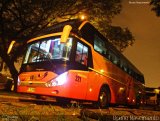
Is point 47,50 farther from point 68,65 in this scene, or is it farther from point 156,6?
point 156,6

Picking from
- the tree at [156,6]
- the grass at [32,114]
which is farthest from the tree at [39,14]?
Result: the grass at [32,114]

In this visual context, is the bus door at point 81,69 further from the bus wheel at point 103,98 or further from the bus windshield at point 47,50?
the bus wheel at point 103,98

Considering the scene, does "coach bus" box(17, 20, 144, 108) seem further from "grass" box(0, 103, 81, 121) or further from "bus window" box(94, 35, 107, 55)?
"grass" box(0, 103, 81, 121)

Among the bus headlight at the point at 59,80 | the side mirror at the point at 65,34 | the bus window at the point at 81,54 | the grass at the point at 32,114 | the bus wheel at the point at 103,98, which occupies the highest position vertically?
the side mirror at the point at 65,34

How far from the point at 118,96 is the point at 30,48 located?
618 centimetres

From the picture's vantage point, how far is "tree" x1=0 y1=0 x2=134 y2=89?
69.2ft

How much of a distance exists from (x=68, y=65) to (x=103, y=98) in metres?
3.59

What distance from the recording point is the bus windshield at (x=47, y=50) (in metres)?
10.8

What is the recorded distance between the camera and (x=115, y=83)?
15.3m

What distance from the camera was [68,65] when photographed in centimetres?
1059

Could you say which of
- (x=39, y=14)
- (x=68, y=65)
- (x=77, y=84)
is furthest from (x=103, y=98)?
(x=39, y=14)

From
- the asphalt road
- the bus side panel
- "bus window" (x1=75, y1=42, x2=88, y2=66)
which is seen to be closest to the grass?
the asphalt road

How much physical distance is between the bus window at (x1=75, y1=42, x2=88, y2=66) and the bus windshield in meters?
Answer: 0.45

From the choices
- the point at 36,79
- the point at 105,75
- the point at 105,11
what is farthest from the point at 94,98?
the point at 105,11
